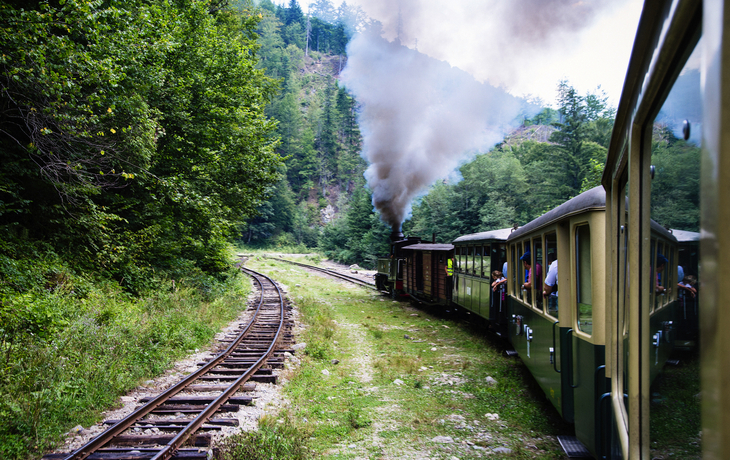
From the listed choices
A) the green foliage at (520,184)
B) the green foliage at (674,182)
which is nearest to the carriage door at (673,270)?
the green foliage at (674,182)

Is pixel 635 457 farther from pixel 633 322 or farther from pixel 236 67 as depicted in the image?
pixel 236 67

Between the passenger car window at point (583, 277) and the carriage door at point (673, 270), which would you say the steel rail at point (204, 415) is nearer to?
the passenger car window at point (583, 277)

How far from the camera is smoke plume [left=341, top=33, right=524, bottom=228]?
76.5 ft

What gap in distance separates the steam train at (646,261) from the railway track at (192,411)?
3979mm

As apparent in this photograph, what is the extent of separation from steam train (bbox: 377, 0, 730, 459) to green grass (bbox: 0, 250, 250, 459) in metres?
5.43

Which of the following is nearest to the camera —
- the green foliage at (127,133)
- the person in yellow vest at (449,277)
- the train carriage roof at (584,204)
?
the train carriage roof at (584,204)

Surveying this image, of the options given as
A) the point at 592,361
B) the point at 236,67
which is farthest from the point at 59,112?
the point at 592,361

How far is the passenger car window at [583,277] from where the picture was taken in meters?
4.31

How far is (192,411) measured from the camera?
6.07 m

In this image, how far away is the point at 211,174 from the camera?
46.4 ft

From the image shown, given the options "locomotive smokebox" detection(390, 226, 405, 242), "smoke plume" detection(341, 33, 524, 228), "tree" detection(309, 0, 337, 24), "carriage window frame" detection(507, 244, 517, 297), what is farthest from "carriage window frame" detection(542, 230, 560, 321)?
"tree" detection(309, 0, 337, 24)

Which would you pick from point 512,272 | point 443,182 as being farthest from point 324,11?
point 512,272

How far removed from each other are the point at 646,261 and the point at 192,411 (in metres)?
5.90

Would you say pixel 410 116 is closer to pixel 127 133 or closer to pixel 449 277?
pixel 449 277
